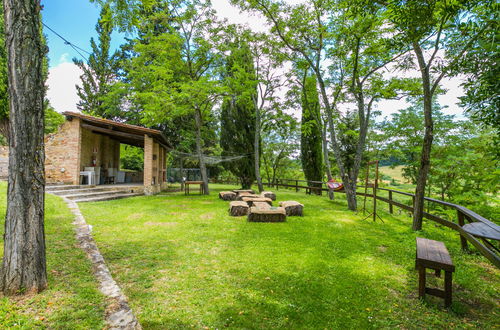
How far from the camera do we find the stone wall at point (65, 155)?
927 centimetres

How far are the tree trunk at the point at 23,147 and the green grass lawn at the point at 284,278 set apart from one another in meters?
0.90

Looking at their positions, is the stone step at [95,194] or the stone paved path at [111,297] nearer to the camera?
the stone paved path at [111,297]

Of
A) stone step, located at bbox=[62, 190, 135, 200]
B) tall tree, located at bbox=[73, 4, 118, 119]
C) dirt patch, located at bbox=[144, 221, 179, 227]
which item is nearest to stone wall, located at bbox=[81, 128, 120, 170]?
stone step, located at bbox=[62, 190, 135, 200]

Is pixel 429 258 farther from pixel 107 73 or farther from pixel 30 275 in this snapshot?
pixel 107 73

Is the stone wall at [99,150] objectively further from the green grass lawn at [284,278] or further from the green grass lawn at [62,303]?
the green grass lawn at [62,303]

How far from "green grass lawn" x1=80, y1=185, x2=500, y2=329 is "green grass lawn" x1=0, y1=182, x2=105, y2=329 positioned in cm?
34

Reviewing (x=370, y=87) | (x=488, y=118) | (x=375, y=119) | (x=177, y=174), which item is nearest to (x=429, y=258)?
(x=488, y=118)

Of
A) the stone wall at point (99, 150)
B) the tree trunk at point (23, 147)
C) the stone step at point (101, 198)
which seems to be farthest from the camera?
the stone wall at point (99, 150)

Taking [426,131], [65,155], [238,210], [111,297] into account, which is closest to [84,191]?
[65,155]

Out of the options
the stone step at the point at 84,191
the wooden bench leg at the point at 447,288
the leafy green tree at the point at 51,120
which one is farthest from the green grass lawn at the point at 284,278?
the leafy green tree at the point at 51,120

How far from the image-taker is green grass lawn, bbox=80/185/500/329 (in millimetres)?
2023

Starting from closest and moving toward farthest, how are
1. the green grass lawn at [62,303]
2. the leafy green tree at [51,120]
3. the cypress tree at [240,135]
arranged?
the green grass lawn at [62,303] < the cypress tree at [240,135] < the leafy green tree at [51,120]

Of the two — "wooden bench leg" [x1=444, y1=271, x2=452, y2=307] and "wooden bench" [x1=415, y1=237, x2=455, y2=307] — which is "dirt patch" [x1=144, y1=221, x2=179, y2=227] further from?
"wooden bench leg" [x1=444, y1=271, x2=452, y2=307]

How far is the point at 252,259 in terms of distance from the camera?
3.28m
